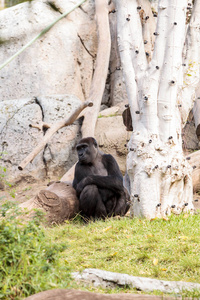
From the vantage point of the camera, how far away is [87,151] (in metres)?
6.38

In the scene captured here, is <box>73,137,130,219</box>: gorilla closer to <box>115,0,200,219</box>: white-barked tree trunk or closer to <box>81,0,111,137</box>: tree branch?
<box>115,0,200,219</box>: white-barked tree trunk

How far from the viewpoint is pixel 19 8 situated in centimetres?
1198

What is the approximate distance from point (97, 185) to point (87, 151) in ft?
1.92

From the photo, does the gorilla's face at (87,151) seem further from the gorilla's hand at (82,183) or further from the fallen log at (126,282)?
the fallen log at (126,282)

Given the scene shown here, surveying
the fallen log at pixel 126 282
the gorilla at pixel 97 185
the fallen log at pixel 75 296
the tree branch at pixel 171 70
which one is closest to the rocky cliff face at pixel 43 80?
the gorilla at pixel 97 185

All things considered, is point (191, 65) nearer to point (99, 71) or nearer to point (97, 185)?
point (97, 185)

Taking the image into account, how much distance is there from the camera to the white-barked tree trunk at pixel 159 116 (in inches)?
216

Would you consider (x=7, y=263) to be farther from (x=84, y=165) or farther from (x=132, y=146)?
(x=84, y=165)

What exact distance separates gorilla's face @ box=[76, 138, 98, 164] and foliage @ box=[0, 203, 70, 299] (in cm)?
348

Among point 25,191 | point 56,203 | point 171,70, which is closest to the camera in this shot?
point 171,70

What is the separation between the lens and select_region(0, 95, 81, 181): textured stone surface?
30.7ft

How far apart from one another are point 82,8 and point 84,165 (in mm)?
7311

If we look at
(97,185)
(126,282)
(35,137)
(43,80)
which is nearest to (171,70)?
(97,185)

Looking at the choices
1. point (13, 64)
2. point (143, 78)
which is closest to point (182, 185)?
point (143, 78)
